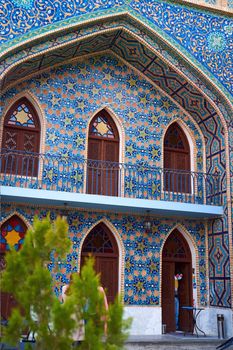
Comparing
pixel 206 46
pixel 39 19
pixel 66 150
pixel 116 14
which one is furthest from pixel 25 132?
pixel 206 46

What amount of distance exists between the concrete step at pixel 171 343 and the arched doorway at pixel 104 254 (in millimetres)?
1254

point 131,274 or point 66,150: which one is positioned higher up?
point 66,150

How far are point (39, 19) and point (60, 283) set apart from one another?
5.61 m

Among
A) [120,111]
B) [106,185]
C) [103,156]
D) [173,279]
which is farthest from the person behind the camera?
[120,111]

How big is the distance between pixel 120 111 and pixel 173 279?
14.0ft

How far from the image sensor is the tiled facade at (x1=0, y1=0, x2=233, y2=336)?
9617 millimetres

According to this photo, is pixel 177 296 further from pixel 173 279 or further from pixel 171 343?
pixel 171 343

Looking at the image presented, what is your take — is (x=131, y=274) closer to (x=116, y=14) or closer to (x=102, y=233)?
(x=102, y=233)

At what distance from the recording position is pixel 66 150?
33.6 feet

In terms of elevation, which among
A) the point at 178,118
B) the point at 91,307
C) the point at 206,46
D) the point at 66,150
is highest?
the point at 206,46

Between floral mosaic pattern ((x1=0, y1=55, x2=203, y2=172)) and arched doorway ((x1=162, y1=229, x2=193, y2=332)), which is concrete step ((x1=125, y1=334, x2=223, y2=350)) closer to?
arched doorway ((x1=162, y1=229, x2=193, y2=332))

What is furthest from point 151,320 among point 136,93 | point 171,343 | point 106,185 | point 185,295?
point 136,93

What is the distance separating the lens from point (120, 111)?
10.9m

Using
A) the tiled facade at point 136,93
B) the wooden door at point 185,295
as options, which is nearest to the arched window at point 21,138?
the tiled facade at point 136,93
